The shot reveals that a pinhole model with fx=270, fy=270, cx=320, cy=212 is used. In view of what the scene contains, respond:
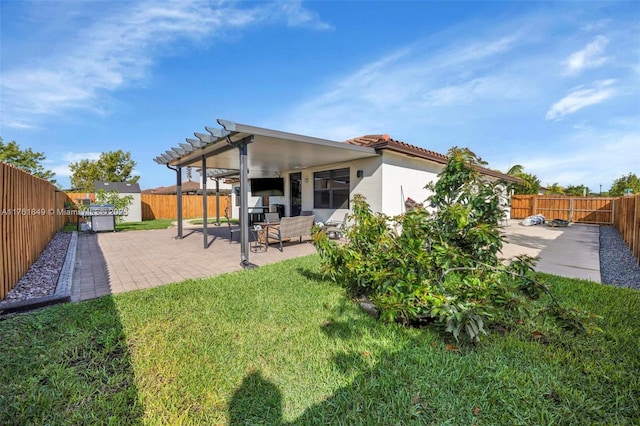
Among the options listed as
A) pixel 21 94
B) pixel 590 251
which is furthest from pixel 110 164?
pixel 590 251

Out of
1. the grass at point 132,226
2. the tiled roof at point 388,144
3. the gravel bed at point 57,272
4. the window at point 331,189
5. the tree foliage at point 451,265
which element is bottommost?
the gravel bed at point 57,272

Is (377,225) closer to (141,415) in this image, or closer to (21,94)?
(141,415)

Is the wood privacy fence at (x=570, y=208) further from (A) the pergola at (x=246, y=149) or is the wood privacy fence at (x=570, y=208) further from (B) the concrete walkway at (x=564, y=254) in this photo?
(A) the pergola at (x=246, y=149)

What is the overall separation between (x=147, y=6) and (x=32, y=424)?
26.7 feet

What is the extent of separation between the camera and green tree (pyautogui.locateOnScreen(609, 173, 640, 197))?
22.3 m

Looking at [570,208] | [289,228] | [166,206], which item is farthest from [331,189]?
[570,208]

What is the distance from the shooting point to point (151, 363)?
2.54 meters

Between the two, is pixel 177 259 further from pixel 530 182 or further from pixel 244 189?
pixel 530 182

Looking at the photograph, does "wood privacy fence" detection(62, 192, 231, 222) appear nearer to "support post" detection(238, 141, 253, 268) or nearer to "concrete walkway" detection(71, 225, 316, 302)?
"concrete walkway" detection(71, 225, 316, 302)

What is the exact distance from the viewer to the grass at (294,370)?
1982 millimetres

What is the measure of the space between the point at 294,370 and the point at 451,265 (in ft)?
7.02

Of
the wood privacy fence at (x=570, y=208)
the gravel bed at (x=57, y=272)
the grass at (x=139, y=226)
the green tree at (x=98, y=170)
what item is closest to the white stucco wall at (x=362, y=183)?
the gravel bed at (x=57, y=272)

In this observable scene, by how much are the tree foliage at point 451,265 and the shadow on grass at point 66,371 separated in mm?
2553

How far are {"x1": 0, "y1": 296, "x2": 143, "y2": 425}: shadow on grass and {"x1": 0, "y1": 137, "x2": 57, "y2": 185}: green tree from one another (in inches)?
938
